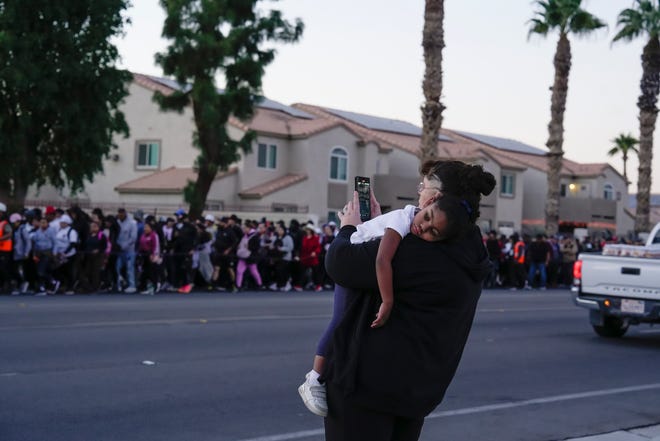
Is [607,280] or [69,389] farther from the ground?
[607,280]

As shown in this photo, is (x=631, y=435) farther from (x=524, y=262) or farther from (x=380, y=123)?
(x=380, y=123)

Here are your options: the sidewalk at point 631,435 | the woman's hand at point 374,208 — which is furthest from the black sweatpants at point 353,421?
the sidewalk at point 631,435

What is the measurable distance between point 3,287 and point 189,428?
12479 mm

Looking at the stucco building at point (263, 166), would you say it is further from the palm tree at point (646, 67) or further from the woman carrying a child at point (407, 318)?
the woman carrying a child at point (407, 318)

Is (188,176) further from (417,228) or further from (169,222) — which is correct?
(417,228)

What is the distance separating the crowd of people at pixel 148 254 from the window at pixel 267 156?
17710 millimetres

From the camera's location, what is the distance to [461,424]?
25.3 ft

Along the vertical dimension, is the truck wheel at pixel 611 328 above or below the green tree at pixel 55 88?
below

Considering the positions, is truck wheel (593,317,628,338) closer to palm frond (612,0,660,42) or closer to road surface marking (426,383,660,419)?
road surface marking (426,383,660,419)

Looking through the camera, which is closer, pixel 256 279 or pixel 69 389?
pixel 69 389

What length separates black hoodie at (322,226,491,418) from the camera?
11.8ft

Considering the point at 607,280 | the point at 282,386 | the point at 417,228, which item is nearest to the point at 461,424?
the point at 282,386

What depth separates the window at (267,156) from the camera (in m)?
42.8

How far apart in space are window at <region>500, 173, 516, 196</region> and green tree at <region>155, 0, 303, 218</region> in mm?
25380
